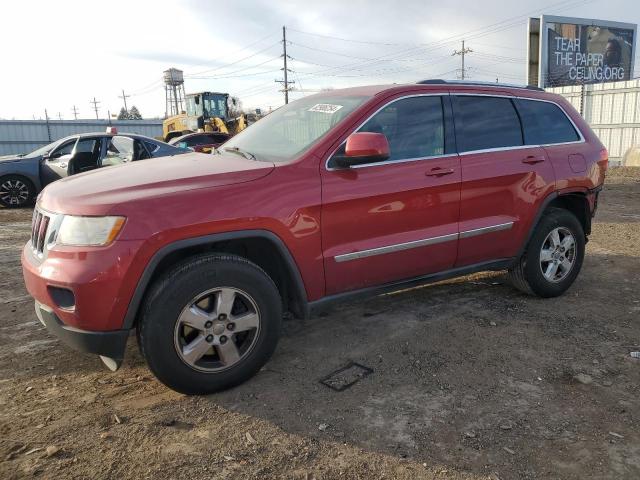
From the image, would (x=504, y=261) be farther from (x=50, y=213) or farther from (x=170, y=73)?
(x=170, y=73)

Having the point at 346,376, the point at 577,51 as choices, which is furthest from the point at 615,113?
the point at 346,376

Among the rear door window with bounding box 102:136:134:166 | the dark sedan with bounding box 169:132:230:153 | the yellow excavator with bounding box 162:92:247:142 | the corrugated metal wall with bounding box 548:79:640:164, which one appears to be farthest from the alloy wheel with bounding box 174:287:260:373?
the yellow excavator with bounding box 162:92:247:142

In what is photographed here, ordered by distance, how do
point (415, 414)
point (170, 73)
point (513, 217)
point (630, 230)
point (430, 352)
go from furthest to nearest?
1. point (170, 73)
2. point (630, 230)
3. point (513, 217)
4. point (430, 352)
5. point (415, 414)

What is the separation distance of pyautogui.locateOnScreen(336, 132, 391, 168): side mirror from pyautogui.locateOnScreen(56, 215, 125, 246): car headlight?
1.39m

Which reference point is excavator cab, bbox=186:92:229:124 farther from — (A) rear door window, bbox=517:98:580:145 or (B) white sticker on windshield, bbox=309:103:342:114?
(B) white sticker on windshield, bbox=309:103:342:114

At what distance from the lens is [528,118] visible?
174 inches

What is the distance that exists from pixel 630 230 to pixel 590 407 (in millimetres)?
5691

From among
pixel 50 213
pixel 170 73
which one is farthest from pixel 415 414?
pixel 170 73

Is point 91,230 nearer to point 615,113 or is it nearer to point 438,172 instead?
point 438,172

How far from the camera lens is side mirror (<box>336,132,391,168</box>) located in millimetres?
3145

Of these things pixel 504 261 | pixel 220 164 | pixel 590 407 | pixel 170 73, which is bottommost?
pixel 590 407

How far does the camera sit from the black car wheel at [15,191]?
10.5 m

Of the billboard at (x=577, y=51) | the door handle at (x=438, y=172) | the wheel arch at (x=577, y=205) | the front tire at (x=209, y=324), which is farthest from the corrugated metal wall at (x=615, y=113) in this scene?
the front tire at (x=209, y=324)

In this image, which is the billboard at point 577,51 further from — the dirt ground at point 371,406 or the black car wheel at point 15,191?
the dirt ground at point 371,406
